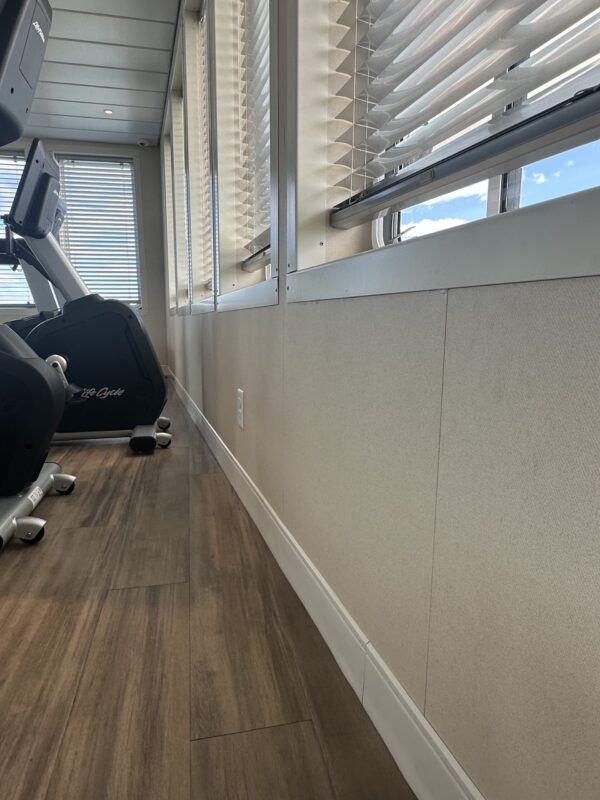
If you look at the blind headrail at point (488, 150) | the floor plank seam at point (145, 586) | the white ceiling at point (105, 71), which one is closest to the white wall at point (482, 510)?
the blind headrail at point (488, 150)

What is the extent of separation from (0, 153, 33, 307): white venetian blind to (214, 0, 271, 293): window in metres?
3.85

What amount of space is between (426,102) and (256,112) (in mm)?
995

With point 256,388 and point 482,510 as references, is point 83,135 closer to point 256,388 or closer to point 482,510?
point 256,388

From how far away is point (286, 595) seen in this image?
1155mm

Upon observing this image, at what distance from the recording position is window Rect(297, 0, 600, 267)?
20.2 inches

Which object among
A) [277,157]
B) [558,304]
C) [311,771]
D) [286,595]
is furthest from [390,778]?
[277,157]

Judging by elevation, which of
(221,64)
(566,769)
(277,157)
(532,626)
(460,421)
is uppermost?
(221,64)

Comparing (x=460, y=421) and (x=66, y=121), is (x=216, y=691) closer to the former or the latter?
(x=460, y=421)

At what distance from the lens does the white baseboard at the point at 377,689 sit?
2.02 ft

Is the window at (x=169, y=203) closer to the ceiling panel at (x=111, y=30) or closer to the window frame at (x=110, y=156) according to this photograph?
the window frame at (x=110, y=156)

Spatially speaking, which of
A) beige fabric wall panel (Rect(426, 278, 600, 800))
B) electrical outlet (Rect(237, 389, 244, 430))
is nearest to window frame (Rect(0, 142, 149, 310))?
electrical outlet (Rect(237, 389, 244, 430))

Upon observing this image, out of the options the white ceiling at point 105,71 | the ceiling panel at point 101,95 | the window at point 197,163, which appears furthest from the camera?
the ceiling panel at point 101,95

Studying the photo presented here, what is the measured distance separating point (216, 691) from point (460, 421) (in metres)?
0.67

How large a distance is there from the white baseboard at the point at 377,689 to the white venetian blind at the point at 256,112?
38.6 inches
